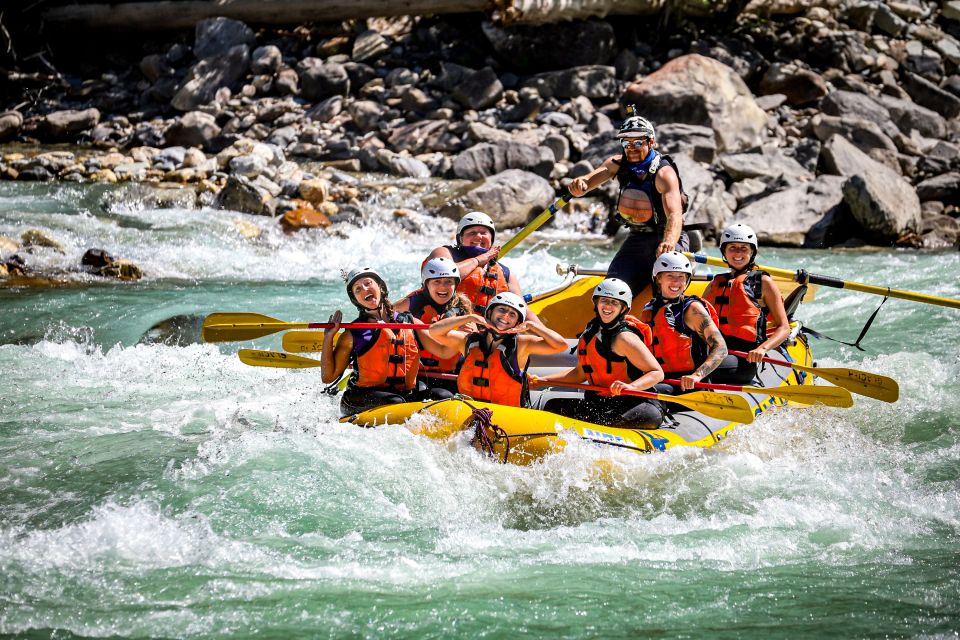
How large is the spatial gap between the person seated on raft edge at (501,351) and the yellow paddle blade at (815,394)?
1244mm

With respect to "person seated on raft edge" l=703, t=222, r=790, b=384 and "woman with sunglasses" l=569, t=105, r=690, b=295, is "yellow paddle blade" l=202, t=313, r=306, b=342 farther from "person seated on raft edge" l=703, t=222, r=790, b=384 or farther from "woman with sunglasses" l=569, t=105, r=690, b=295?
"person seated on raft edge" l=703, t=222, r=790, b=384

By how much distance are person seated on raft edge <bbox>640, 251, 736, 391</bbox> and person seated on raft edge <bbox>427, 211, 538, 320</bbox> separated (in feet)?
3.48

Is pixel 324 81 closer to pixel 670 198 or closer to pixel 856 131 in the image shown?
pixel 856 131

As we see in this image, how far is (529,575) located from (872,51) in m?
16.9

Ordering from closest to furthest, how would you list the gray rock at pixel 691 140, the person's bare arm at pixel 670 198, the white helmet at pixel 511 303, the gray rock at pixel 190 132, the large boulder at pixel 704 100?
the white helmet at pixel 511 303 < the person's bare arm at pixel 670 198 < the gray rock at pixel 691 140 < the gray rock at pixel 190 132 < the large boulder at pixel 704 100

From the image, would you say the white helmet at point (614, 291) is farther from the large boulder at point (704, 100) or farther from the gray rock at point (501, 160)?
the large boulder at point (704, 100)

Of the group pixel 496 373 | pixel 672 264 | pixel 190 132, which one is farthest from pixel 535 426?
pixel 190 132

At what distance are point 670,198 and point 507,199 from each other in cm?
647

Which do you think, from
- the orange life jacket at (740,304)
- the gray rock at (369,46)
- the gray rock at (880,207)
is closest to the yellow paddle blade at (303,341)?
the orange life jacket at (740,304)

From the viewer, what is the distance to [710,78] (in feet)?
50.3

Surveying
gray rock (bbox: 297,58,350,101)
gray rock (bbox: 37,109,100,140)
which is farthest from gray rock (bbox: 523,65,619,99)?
gray rock (bbox: 37,109,100,140)

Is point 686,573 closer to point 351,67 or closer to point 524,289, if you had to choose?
point 524,289

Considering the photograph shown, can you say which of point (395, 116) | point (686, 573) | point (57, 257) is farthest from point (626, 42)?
point (686, 573)

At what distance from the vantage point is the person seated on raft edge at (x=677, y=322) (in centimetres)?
539
